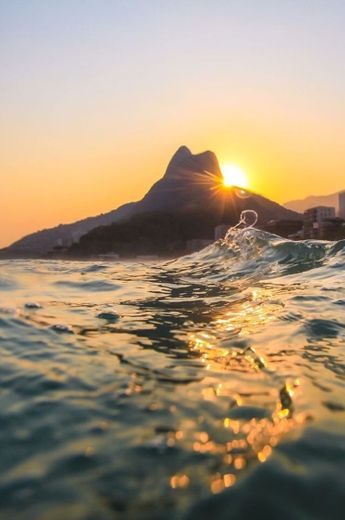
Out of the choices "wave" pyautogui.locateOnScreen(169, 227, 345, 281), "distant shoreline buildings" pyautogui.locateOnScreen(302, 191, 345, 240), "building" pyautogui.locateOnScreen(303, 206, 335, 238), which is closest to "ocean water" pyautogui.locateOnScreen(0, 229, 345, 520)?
"wave" pyautogui.locateOnScreen(169, 227, 345, 281)

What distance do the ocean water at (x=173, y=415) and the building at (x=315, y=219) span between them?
10301 cm

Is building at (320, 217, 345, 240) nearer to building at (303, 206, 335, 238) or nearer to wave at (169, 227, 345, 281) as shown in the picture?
building at (303, 206, 335, 238)

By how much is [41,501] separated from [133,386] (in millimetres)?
1688

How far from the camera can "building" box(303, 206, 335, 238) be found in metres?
108

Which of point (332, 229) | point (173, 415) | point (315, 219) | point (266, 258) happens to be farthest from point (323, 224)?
point (173, 415)

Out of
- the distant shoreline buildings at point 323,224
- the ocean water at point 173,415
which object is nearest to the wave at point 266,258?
the ocean water at point 173,415

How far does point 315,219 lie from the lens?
4692 inches

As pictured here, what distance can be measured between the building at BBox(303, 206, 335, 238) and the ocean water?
103006 millimetres

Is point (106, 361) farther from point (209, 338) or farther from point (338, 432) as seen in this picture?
point (338, 432)

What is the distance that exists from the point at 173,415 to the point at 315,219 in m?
122

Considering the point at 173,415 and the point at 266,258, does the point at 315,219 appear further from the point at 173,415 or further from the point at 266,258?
the point at 173,415

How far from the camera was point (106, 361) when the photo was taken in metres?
4.80

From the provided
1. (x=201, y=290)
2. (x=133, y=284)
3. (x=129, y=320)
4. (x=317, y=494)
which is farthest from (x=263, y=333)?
(x=133, y=284)

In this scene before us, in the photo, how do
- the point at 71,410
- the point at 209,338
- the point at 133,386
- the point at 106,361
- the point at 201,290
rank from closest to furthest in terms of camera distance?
the point at 71,410 < the point at 133,386 < the point at 106,361 < the point at 209,338 < the point at 201,290
